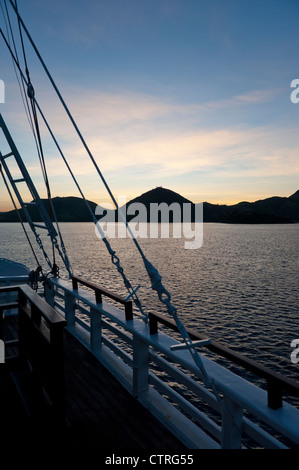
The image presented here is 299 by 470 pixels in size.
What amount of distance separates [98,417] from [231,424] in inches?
78.4

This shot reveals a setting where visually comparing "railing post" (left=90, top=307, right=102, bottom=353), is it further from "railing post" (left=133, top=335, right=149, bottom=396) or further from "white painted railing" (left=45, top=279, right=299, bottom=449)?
"railing post" (left=133, top=335, right=149, bottom=396)

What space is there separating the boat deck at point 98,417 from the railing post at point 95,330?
0.78 m

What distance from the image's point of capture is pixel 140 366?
175 inches

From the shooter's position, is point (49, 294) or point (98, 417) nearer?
point (98, 417)

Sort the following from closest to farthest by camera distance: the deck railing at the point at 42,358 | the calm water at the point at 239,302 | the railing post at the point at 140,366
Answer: the deck railing at the point at 42,358, the railing post at the point at 140,366, the calm water at the point at 239,302

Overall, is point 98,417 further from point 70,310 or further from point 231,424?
point 70,310

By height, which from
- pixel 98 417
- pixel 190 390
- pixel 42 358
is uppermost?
pixel 42 358

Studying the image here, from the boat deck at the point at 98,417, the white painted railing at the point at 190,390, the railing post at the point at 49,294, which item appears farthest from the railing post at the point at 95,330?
the railing post at the point at 49,294

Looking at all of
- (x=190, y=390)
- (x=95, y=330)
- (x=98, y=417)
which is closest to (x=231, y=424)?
(x=190, y=390)

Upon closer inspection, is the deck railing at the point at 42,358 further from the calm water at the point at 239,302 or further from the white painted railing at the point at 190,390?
the calm water at the point at 239,302

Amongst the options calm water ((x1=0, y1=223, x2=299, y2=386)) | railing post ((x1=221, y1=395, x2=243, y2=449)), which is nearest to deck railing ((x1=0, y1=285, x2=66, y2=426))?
railing post ((x1=221, y1=395, x2=243, y2=449))

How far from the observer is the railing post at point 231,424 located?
109 inches
